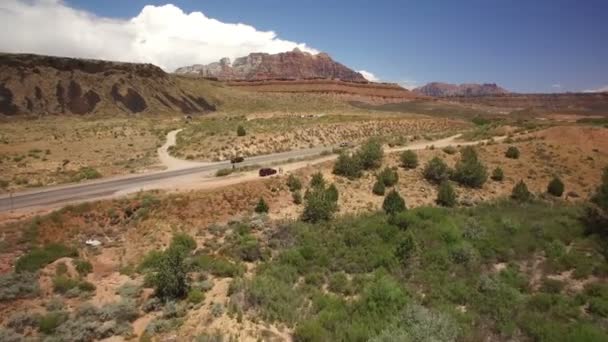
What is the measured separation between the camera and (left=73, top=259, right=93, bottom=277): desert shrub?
17766 millimetres

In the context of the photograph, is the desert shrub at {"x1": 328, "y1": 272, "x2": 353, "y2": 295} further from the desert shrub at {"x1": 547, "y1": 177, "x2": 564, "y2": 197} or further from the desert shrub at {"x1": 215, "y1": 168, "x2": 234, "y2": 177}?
the desert shrub at {"x1": 547, "y1": 177, "x2": 564, "y2": 197}

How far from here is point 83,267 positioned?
17891 millimetres

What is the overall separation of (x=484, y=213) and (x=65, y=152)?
42197 mm

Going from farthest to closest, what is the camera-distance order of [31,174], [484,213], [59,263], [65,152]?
[65,152] < [31,174] < [484,213] < [59,263]

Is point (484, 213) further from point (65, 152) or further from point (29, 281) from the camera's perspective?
point (65, 152)

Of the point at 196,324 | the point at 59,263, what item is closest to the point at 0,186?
the point at 59,263

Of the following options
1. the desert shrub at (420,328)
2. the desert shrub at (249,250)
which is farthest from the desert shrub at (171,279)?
the desert shrub at (420,328)

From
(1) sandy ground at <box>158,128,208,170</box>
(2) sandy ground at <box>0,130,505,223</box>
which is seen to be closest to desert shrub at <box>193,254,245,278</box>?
(2) sandy ground at <box>0,130,505,223</box>

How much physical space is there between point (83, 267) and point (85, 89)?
86.4 m

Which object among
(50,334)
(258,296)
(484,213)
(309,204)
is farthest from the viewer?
(484,213)

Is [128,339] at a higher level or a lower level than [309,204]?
lower

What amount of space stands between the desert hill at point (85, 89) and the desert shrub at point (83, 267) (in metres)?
77.4

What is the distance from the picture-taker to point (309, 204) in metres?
25.0

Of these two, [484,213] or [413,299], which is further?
[484,213]
